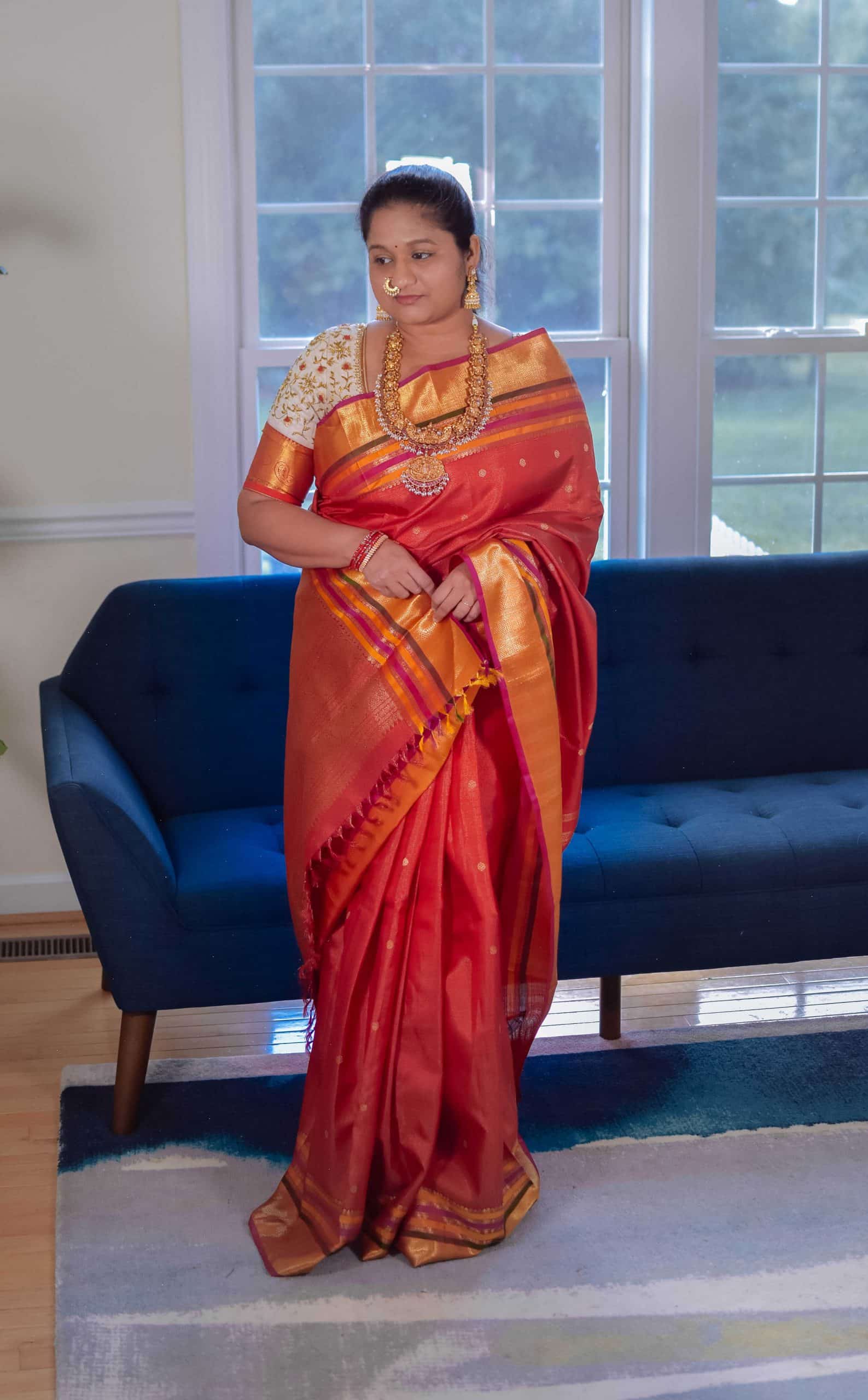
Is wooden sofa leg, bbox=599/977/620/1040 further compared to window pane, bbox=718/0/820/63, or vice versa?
window pane, bbox=718/0/820/63

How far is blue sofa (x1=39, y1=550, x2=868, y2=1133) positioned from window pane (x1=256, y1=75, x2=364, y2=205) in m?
1.02

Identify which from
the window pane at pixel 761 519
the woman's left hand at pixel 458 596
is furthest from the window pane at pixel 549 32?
the woman's left hand at pixel 458 596

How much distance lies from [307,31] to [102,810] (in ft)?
6.57

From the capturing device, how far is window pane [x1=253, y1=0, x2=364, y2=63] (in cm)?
326

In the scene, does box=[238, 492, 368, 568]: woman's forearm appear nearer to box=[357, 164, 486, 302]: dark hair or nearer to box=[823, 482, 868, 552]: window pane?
box=[357, 164, 486, 302]: dark hair

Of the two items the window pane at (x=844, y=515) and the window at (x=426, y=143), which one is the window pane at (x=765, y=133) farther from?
the window pane at (x=844, y=515)

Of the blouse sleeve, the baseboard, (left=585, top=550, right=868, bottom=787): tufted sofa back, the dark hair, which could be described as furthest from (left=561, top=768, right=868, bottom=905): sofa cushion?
the baseboard

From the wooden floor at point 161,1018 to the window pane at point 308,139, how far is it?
1.83 m

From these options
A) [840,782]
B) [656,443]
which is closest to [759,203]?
[656,443]

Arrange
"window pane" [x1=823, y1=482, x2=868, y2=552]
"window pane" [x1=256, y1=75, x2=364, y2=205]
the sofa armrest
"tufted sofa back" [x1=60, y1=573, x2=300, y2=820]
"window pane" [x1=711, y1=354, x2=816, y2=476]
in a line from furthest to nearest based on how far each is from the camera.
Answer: "window pane" [x1=823, y1=482, x2=868, y2=552], "window pane" [x1=711, y1=354, x2=816, y2=476], "window pane" [x1=256, y1=75, x2=364, y2=205], "tufted sofa back" [x1=60, y1=573, x2=300, y2=820], the sofa armrest

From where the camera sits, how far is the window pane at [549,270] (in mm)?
3406

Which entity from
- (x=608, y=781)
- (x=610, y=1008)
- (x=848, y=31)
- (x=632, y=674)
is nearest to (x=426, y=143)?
(x=848, y=31)

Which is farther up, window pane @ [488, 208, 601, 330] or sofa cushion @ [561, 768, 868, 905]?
window pane @ [488, 208, 601, 330]

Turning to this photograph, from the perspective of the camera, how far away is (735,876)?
8.26 ft
